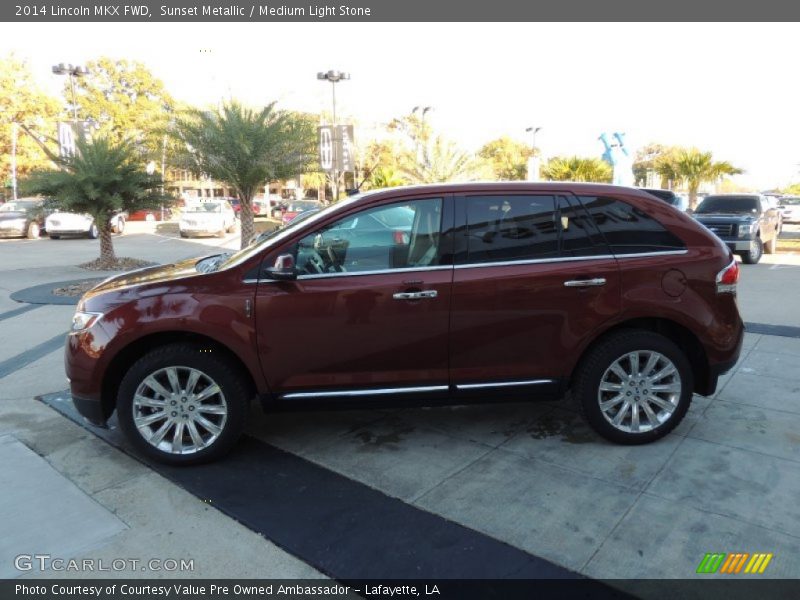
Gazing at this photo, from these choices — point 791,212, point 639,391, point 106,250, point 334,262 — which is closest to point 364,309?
point 334,262

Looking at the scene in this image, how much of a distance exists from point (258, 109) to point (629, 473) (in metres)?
12.3

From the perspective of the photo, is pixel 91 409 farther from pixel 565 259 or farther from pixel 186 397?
pixel 565 259

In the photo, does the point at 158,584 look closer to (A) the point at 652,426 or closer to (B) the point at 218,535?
(B) the point at 218,535

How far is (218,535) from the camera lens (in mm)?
3051

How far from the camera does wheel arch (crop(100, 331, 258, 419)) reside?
3.76m

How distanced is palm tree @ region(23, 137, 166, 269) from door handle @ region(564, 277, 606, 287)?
1064 cm

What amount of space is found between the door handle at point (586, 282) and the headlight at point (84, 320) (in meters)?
2.96

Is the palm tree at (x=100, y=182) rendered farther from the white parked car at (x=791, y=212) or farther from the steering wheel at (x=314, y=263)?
the white parked car at (x=791, y=212)

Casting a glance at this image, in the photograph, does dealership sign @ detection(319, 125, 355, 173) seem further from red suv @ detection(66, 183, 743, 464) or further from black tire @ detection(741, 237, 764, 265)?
red suv @ detection(66, 183, 743, 464)

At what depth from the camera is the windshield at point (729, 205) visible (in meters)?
14.7

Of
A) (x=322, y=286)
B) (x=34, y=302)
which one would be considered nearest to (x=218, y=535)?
(x=322, y=286)

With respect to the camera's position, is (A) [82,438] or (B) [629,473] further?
(A) [82,438]

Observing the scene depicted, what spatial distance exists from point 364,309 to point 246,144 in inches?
388

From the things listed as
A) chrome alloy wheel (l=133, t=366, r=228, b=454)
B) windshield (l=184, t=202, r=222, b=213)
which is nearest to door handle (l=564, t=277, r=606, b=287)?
chrome alloy wheel (l=133, t=366, r=228, b=454)
